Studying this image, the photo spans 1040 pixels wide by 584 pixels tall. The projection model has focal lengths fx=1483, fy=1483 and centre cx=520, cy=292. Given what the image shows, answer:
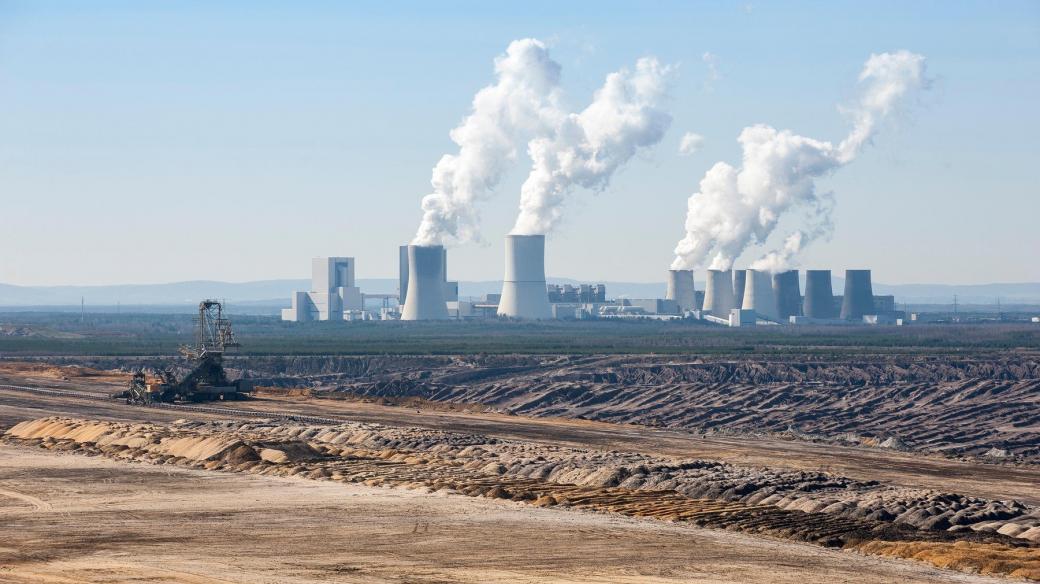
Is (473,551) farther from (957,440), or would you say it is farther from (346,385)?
(346,385)

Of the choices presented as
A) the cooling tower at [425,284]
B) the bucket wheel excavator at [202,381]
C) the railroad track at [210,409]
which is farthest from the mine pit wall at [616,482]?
the cooling tower at [425,284]

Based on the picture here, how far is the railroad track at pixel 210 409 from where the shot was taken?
5371cm

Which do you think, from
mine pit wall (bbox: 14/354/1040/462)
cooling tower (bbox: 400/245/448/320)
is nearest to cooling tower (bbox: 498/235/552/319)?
cooling tower (bbox: 400/245/448/320)

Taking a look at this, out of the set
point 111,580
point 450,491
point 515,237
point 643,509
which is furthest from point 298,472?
point 515,237

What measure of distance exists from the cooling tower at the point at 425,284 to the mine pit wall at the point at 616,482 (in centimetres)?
12656

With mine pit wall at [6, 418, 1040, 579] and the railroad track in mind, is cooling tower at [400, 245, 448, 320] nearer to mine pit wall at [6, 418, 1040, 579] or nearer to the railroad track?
the railroad track

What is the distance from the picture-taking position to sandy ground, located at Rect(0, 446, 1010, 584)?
23297 millimetres

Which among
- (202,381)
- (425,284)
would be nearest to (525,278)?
(425,284)

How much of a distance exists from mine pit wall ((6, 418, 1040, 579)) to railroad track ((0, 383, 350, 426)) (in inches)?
184

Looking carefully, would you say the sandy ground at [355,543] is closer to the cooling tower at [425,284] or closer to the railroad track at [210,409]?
the railroad track at [210,409]

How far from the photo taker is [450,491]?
33094 mm

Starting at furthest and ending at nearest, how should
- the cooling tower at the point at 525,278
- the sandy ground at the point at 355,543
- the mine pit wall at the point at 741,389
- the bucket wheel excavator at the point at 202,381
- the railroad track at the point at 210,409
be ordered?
the cooling tower at the point at 525,278, the mine pit wall at the point at 741,389, the bucket wheel excavator at the point at 202,381, the railroad track at the point at 210,409, the sandy ground at the point at 355,543

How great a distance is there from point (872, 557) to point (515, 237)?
137754mm

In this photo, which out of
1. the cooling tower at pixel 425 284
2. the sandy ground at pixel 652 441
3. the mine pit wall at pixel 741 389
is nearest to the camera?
the sandy ground at pixel 652 441
